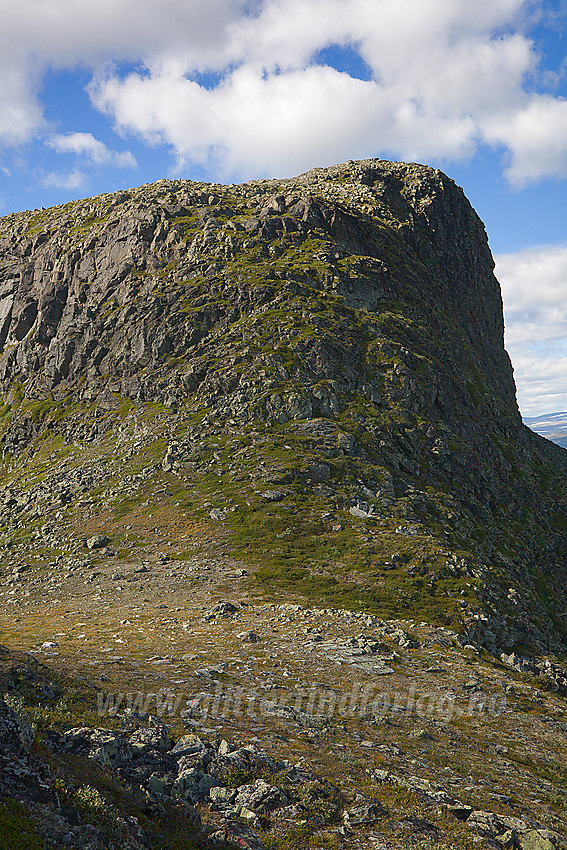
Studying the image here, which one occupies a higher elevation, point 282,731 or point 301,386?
Result: point 301,386

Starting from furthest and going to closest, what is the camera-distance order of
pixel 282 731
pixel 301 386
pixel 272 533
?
pixel 301 386
pixel 272 533
pixel 282 731

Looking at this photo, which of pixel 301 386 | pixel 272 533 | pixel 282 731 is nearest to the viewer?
pixel 282 731

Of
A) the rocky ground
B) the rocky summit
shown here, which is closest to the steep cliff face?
the rocky summit

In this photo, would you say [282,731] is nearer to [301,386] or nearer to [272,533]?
[272,533]

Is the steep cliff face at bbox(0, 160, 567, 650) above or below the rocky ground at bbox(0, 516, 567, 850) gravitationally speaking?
above

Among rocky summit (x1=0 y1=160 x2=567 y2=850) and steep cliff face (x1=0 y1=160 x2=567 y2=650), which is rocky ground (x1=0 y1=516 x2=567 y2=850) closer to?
rocky summit (x1=0 y1=160 x2=567 y2=850)

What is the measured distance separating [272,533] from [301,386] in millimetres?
30207

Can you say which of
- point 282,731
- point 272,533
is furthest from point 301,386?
Answer: point 282,731

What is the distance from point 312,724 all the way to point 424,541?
36174mm

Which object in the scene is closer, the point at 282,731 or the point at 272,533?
the point at 282,731

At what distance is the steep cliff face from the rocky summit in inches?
20.4

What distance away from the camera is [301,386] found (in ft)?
257

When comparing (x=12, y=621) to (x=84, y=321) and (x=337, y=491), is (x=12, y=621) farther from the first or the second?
(x=84, y=321)

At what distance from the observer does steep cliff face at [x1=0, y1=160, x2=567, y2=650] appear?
54469mm
